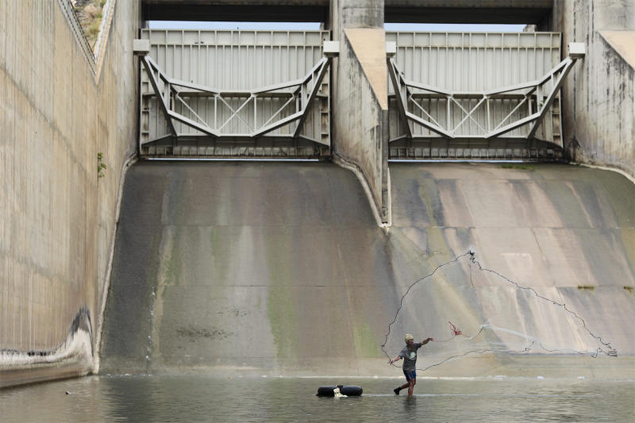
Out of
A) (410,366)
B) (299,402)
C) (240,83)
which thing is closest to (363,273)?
(410,366)

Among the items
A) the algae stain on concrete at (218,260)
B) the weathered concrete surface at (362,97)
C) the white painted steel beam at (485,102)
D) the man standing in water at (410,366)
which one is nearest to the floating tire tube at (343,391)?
the man standing in water at (410,366)

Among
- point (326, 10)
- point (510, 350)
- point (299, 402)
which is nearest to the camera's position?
point (299, 402)

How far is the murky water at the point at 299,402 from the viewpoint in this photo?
11469 mm

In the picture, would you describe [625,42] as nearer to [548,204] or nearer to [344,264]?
[548,204]

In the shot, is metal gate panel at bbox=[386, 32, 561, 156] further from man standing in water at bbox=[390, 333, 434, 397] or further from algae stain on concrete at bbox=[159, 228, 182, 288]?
man standing in water at bbox=[390, 333, 434, 397]

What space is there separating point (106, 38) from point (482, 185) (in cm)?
1188

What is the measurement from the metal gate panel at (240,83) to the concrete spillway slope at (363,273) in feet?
11.6

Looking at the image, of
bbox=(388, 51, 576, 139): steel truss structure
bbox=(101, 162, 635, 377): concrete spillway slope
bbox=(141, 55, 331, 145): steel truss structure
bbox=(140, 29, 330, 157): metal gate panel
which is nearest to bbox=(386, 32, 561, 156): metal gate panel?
bbox=(388, 51, 576, 139): steel truss structure

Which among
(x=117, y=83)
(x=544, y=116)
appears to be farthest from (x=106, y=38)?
(x=544, y=116)

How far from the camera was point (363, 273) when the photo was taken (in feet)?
81.1

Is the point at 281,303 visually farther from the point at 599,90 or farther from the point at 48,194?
the point at 599,90

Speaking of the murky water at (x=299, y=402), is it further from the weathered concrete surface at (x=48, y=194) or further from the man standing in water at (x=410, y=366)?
the weathered concrete surface at (x=48, y=194)

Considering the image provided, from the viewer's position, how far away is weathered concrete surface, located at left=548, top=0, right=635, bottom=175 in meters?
30.3

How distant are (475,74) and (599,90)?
17.2ft
